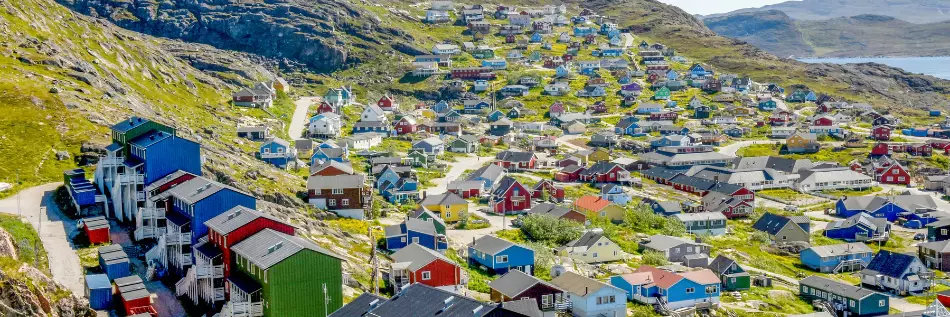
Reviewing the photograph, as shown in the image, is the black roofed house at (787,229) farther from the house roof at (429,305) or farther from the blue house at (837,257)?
the house roof at (429,305)

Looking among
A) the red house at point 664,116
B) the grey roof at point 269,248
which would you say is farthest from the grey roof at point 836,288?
the red house at point 664,116

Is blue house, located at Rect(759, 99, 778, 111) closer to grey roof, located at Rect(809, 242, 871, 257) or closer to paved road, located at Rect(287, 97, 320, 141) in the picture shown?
paved road, located at Rect(287, 97, 320, 141)

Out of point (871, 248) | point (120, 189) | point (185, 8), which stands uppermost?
point (185, 8)

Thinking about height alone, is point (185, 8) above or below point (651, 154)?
above

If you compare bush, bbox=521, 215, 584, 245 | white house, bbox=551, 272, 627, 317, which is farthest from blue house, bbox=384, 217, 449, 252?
white house, bbox=551, 272, 627, 317

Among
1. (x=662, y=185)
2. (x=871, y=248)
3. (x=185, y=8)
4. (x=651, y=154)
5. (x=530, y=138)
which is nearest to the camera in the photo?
(x=871, y=248)

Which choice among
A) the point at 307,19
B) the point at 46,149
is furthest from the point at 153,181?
the point at 307,19

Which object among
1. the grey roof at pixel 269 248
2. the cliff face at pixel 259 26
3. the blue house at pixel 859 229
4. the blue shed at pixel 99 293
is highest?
the cliff face at pixel 259 26

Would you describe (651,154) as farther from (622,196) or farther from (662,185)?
(622,196)

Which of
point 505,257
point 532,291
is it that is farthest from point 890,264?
point 532,291
